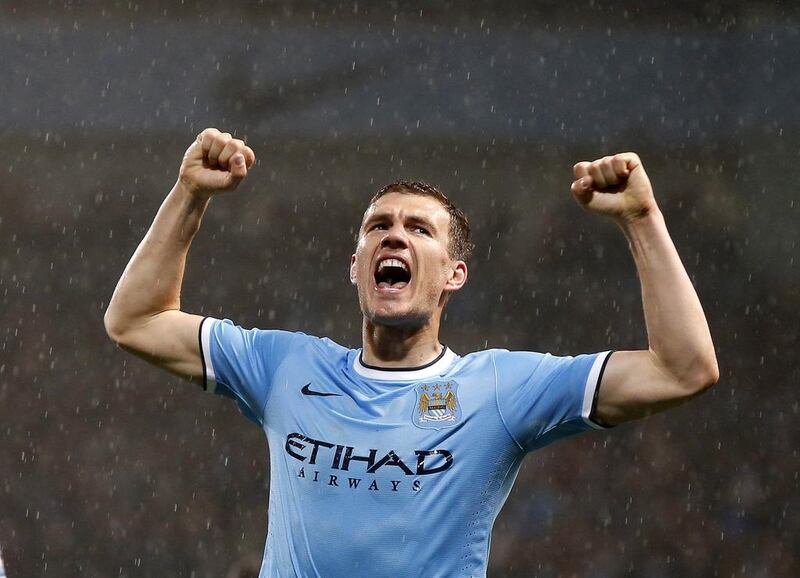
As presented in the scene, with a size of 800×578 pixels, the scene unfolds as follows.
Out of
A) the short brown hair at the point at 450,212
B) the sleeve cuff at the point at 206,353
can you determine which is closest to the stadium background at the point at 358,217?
the short brown hair at the point at 450,212

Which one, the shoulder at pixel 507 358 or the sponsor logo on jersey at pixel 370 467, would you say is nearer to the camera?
the sponsor logo on jersey at pixel 370 467

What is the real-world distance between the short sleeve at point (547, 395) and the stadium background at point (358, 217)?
3.97m

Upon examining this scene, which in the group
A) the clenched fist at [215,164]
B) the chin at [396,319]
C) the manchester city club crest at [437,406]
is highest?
the clenched fist at [215,164]

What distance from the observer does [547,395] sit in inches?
96.0

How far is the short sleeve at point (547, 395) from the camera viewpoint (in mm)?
2389

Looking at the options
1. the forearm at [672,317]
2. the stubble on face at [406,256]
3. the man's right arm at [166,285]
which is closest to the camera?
the forearm at [672,317]

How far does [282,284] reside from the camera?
6.80 metres

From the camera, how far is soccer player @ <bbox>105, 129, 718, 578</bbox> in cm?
229

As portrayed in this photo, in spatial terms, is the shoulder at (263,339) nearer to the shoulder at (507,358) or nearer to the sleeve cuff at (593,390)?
the shoulder at (507,358)

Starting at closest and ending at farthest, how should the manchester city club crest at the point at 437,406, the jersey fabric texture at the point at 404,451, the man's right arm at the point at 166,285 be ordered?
the jersey fabric texture at the point at 404,451 → the manchester city club crest at the point at 437,406 → the man's right arm at the point at 166,285

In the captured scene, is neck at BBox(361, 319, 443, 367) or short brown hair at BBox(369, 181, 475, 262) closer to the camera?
neck at BBox(361, 319, 443, 367)

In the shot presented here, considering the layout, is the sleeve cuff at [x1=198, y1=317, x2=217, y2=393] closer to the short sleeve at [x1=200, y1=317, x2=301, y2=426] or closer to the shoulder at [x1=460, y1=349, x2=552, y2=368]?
the short sleeve at [x1=200, y1=317, x2=301, y2=426]

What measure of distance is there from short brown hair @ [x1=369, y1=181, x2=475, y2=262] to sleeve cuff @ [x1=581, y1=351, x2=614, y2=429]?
0.61 meters

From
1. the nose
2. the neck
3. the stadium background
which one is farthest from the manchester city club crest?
the stadium background
